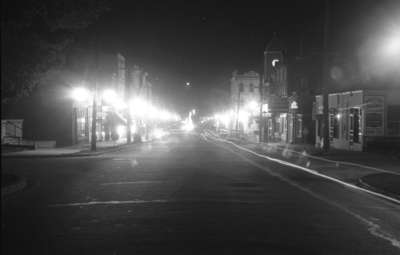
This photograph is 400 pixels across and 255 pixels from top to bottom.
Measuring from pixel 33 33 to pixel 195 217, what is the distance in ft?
31.5

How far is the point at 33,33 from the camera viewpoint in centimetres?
1909

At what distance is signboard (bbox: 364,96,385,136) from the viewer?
42.2 meters

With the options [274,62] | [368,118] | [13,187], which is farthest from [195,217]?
[274,62]

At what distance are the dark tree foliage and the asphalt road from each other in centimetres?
357

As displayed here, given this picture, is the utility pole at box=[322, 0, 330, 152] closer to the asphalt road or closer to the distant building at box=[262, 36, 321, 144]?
the asphalt road

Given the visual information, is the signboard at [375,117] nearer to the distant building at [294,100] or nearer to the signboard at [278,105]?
the distant building at [294,100]

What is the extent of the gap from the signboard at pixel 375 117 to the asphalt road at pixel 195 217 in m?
22.3

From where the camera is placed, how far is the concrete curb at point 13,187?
56.2 feet

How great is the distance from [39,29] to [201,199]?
8.10 meters

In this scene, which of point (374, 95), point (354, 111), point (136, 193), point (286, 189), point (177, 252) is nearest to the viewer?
point (177, 252)

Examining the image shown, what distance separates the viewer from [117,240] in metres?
10.1

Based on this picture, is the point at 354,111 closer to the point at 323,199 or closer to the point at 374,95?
the point at 374,95

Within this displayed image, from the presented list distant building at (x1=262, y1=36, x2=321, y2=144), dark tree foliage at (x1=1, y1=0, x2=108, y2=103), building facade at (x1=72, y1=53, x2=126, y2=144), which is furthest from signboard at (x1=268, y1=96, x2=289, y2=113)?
dark tree foliage at (x1=1, y1=0, x2=108, y2=103)

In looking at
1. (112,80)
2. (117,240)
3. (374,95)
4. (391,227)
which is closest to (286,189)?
(391,227)
